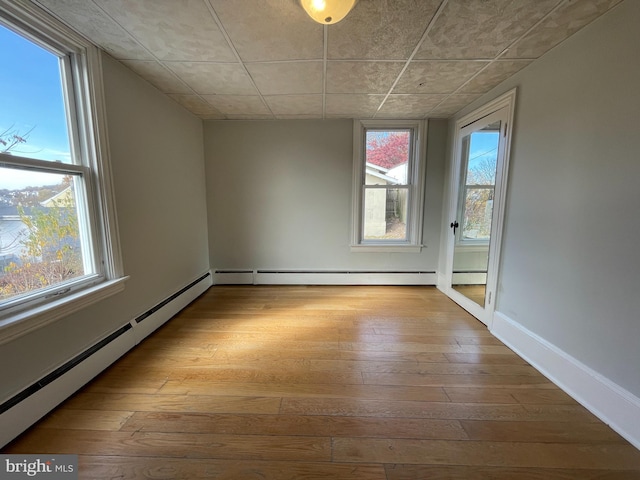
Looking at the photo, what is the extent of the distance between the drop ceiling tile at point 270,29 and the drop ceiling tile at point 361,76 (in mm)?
264

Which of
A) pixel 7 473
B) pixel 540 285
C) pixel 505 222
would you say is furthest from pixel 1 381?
pixel 505 222

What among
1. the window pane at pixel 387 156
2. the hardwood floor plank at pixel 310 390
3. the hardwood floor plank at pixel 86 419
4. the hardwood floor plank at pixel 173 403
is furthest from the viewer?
the window pane at pixel 387 156

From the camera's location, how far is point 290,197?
361cm

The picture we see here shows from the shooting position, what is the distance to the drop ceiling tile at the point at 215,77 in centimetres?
204

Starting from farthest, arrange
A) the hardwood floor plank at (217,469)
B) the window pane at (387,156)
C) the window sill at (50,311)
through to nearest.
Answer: the window pane at (387,156)
the window sill at (50,311)
the hardwood floor plank at (217,469)

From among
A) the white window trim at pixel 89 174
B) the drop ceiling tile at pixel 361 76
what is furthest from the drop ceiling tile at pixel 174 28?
the drop ceiling tile at pixel 361 76

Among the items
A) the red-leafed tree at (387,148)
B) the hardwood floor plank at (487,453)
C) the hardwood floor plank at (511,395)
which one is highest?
the red-leafed tree at (387,148)

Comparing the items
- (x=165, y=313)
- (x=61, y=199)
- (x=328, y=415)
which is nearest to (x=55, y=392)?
(x=165, y=313)

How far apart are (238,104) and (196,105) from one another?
0.49m

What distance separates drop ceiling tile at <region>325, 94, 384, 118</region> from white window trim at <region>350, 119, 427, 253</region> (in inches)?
10.0

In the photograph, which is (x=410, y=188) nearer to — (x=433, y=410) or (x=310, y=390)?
(x=433, y=410)

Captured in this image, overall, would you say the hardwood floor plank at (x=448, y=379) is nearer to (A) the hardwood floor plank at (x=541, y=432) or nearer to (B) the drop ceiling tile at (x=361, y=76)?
(A) the hardwood floor plank at (x=541, y=432)

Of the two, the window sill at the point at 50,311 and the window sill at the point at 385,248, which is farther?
the window sill at the point at 385,248

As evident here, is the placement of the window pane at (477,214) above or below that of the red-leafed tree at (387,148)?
below
